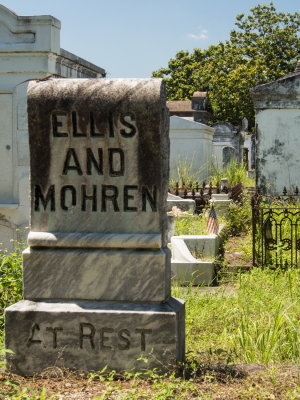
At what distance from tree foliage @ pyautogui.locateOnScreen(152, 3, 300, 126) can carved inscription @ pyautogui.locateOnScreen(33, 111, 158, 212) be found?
112 feet

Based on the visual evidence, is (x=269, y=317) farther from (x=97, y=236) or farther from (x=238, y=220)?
(x=238, y=220)

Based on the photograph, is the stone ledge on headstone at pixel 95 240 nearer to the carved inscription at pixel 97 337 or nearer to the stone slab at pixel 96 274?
the stone slab at pixel 96 274

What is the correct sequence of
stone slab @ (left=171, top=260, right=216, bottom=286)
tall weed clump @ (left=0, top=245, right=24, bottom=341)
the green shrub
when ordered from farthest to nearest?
the green shrub
stone slab @ (left=171, top=260, right=216, bottom=286)
tall weed clump @ (left=0, top=245, right=24, bottom=341)

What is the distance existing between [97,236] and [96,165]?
394mm

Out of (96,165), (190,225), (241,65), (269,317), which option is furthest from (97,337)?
(241,65)

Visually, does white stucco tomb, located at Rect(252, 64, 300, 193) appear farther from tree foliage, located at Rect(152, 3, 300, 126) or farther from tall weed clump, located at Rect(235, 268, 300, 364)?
tree foliage, located at Rect(152, 3, 300, 126)

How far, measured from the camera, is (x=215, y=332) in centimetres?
485

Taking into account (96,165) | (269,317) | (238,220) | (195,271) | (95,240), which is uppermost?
(96,165)

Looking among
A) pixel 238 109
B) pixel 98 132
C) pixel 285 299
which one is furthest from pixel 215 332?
pixel 238 109

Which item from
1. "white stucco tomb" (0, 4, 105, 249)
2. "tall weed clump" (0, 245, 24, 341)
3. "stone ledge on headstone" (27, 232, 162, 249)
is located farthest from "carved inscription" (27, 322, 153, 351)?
"white stucco tomb" (0, 4, 105, 249)

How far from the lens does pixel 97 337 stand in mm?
3502

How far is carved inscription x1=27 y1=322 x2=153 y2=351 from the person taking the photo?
3484 millimetres

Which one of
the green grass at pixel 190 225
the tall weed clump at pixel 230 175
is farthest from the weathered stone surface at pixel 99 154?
the tall weed clump at pixel 230 175

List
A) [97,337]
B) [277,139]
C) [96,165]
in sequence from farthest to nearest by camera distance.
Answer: [277,139], [96,165], [97,337]
